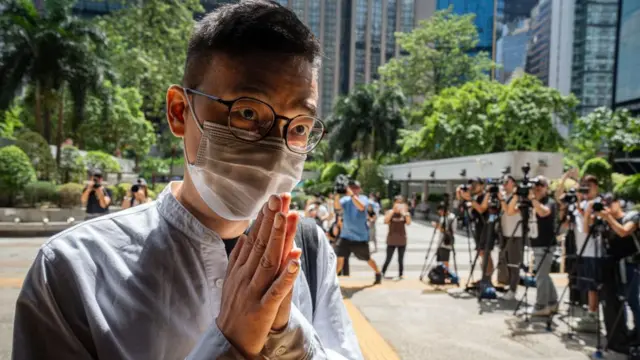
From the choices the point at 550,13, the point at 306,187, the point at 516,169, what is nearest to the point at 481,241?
the point at 516,169

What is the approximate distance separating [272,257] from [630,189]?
23214 mm

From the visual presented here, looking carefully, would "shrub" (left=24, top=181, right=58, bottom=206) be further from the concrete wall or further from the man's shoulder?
the man's shoulder

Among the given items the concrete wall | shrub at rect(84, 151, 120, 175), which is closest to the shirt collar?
the concrete wall

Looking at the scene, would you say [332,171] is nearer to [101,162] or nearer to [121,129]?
[121,129]

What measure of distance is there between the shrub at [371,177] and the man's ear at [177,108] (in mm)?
34298

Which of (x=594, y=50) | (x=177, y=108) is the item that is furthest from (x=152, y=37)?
(x=594, y=50)

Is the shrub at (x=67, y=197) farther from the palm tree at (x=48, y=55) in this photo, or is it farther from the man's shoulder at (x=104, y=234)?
the man's shoulder at (x=104, y=234)

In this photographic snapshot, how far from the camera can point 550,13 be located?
7225cm

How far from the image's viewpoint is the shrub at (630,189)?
1977 centimetres

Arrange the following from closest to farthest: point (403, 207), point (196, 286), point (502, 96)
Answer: point (196, 286), point (403, 207), point (502, 96)

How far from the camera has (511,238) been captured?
7.40m

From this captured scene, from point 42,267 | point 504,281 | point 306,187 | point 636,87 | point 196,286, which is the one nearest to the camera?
point 42,267

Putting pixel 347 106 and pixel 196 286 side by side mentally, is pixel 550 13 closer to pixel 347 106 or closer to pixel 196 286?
pixel 347 106

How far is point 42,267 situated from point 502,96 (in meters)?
27.4
